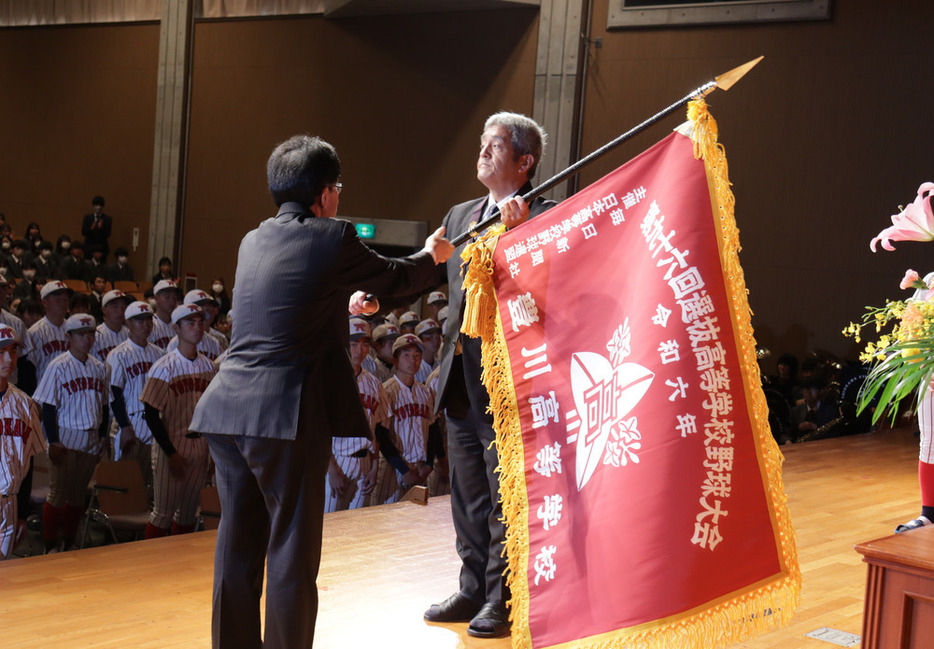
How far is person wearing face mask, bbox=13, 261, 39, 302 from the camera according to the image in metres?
11.6

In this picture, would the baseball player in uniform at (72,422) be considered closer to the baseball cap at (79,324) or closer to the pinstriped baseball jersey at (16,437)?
the baseball cap at (79,324)

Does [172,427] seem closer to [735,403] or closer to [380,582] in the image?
[380,582]

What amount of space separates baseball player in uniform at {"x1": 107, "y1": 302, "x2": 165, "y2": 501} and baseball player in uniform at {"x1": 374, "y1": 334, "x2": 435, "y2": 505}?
1.63m

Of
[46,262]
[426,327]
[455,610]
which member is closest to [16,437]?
[455,610]

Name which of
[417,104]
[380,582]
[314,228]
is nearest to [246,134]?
[417,104]

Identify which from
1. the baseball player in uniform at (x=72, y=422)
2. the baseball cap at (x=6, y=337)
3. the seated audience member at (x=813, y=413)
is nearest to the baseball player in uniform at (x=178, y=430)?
the baseball player in uniform at (x=72, y=422)

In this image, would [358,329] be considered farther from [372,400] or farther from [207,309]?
[207,309]

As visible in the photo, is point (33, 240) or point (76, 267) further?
point (33, 240)

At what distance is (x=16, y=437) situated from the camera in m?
5.28

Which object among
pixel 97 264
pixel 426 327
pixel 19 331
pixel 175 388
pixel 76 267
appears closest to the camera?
pixel 175 388

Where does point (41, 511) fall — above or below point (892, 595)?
below

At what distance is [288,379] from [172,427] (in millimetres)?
4207

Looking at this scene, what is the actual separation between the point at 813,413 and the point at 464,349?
6.97m

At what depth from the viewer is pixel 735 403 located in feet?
8.45
